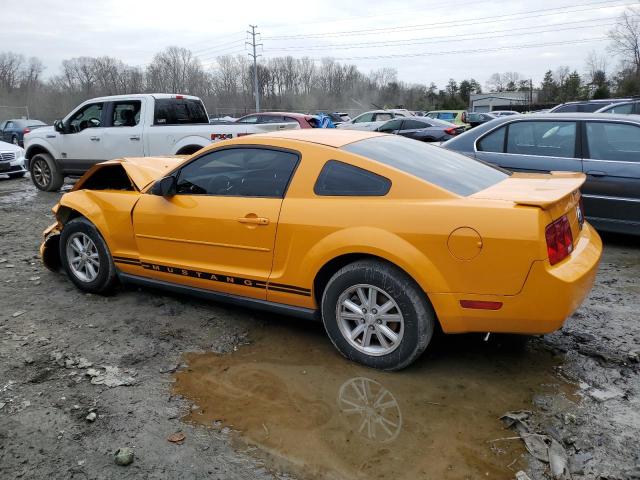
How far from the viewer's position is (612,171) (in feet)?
18.5

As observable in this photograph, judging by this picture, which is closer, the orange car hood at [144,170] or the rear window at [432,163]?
the rear window at [432,163]

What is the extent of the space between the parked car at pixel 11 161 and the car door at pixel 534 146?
11511mm

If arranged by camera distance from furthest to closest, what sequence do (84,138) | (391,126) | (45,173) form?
(391,126)
(45,173)
(84,138)

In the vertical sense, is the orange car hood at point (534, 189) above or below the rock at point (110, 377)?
above

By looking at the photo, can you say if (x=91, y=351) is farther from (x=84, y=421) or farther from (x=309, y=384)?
A: (x=309, y=384)

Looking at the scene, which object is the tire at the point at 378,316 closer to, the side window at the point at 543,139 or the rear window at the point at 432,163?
the rear window at the point at 432,163

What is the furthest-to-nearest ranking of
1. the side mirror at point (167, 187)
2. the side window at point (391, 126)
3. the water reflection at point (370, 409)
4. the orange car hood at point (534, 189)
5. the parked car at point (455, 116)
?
1. the parked car at point (455, 116)
2. the side window at point (391, 126)
3. the side mirror at point (167, 187)
4. the orange car hood at point (534, 189)
5. the water reflection at point (370, 409)

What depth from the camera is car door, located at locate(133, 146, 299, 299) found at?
11.9ft

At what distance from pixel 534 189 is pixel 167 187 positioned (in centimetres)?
264

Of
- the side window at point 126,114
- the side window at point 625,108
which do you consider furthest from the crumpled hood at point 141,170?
the side window at point 625,108

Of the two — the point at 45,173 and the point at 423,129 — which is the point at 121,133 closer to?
the point at 45,173

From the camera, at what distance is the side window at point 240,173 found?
3.65 m

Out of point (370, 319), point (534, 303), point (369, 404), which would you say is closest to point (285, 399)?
point (369, 404)

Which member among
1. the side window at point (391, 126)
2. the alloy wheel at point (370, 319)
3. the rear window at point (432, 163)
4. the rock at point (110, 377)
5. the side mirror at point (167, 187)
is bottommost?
the rock at point (110, 377)
